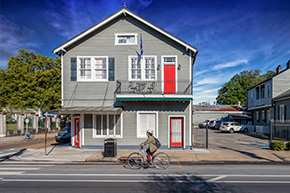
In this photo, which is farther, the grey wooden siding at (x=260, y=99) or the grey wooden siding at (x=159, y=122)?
the grey wooden siding at (x=260, y=99)

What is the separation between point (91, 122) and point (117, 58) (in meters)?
5.06

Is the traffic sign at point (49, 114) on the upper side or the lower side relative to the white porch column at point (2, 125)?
upper

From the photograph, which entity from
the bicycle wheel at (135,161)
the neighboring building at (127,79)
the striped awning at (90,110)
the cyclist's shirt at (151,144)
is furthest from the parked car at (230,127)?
the cyclist's shirt at (151,144)

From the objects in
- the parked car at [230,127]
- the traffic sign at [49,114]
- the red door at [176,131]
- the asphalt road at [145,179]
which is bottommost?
the parked car at [230,127]

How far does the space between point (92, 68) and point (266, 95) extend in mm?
22736

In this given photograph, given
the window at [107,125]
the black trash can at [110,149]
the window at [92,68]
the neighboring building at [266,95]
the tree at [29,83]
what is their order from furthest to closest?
the tree at [29,83] < the neighboring building at [266,95] < the window at [92,68] < the window at [107,125] < the black trash can at [110,149]

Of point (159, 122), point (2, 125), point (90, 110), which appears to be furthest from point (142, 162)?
point (2, 125)

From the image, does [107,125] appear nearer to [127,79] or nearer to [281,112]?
[127,79]

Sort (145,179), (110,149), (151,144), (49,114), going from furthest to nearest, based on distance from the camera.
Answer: (49,114)
(110,149)
(151,144)
(145,179)

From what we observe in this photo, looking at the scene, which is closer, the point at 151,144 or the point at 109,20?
the point at 151,144

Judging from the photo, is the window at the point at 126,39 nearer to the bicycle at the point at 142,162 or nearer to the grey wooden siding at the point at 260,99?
the bicycle at the point at 142,162

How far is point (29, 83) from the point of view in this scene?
3300cm

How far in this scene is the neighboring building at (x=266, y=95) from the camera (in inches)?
976

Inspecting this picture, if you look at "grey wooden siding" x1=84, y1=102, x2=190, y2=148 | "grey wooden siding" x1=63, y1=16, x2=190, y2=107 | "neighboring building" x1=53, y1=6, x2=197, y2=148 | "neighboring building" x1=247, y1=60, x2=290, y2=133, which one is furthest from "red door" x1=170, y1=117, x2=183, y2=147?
"neighboring building" x1=247, y1=60, x2=290, y2=133
